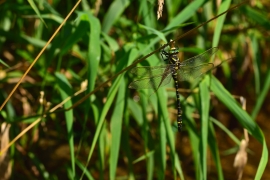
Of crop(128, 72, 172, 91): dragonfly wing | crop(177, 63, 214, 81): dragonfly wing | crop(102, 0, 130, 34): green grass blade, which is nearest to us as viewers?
crop(128, 72, 172, 91): dragonfly wing

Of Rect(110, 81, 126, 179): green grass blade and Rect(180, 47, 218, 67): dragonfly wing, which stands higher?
Rect(180, 47, 218, 67): dragonfly wing

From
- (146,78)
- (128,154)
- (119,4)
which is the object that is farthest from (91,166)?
(146,78)

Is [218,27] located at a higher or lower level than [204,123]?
higher

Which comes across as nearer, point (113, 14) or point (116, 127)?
point (116, 127)

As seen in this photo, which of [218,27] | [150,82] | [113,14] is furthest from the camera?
[113,14]

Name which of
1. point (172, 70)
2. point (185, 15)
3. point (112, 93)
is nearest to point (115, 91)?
point (112, 93)

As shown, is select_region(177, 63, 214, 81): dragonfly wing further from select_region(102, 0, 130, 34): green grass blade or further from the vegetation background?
select_region(102, 0, 130, 34): green grass blade

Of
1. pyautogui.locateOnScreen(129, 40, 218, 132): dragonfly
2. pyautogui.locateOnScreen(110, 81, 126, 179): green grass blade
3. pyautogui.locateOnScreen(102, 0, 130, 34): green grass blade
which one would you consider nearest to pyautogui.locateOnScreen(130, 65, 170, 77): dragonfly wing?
pyautogui.locateOnScreen(129, 40, 218, 132): dragonfly

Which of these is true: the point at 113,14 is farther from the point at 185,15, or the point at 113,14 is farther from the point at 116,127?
the point at 116,127

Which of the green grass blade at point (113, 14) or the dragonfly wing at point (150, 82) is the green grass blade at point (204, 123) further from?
the green grass blade at point (113, 14)
